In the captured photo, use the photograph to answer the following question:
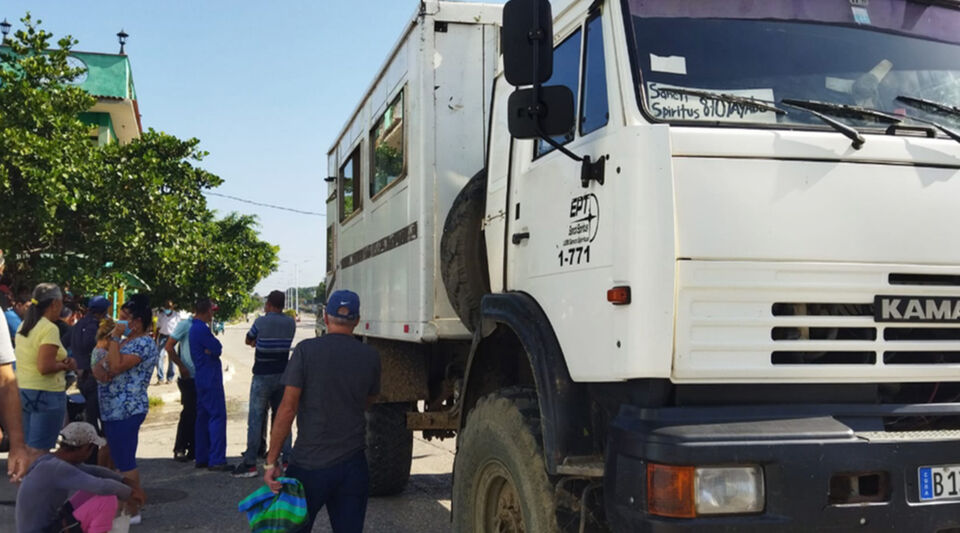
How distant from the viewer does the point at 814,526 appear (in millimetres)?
2586

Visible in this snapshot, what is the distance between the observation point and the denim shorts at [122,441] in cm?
589

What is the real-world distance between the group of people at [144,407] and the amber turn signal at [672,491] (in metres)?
2.07

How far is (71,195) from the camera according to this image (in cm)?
1189

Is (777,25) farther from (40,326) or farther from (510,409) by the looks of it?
(40,326)

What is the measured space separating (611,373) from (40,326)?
494cm

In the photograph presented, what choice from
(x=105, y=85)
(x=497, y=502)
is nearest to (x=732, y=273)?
(x=497, y=502)

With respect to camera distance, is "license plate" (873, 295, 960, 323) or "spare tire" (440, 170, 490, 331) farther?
"spare tire" (440, 170, 490, 331)

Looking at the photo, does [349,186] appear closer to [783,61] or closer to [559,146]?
[559,146]

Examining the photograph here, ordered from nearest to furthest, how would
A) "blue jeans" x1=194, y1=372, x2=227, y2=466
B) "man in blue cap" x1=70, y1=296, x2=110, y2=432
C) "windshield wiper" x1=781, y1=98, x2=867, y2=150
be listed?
"windshield wiper" x1=781, y1=98, x2=867, y2=150 < "man in blue cap" x1=70, y1=296, x2=110, y2=432 < "blue jeans" x1=194, y1=372, x2=227, y2=466

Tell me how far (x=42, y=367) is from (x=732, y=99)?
529 cm

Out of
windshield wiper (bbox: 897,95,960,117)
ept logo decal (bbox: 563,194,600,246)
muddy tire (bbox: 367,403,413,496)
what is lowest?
muddy tire (bbox: 367,403,413,496)

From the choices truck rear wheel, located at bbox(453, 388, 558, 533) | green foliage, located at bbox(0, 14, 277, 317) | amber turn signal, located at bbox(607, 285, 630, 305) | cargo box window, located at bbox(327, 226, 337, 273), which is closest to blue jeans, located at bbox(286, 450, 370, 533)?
truck rear wheel, located at bbox(453, 388, 558, 533)

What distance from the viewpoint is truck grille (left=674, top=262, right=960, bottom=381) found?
2.73 meters

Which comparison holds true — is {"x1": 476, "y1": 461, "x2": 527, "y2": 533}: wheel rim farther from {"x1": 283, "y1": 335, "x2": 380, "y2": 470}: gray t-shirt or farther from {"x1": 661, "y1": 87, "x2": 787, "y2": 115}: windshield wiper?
{"x1": 661, "y1": 87, "x2": 787, "y2": 115}: windshield wiper
